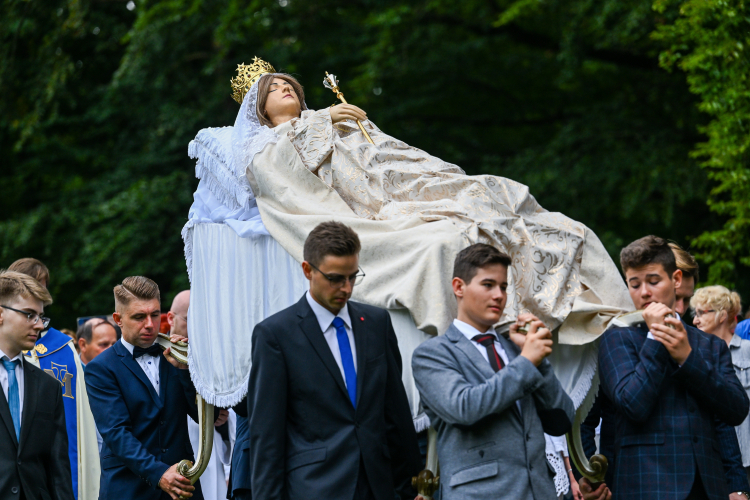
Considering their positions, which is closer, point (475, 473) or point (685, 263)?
point (475, 473)

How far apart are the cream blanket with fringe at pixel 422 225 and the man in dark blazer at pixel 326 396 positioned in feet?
1.36

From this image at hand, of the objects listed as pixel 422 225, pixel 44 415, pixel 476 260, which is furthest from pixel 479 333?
pixel 44 415

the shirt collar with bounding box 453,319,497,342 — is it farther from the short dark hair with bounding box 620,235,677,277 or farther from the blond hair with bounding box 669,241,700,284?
the blond hair with bounding box 669,241,700,284

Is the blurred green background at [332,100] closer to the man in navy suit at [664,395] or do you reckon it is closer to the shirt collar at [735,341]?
the shirt collar at [735,341]

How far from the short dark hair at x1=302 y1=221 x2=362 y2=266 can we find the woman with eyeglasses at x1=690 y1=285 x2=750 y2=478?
3.24m

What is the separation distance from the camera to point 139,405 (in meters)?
5.07

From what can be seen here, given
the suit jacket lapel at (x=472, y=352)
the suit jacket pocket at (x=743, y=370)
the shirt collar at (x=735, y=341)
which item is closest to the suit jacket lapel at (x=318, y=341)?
the suit jacket lapel at (x=472, y=352)

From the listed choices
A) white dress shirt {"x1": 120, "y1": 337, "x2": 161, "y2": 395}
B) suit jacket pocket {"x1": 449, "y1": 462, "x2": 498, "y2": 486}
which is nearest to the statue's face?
white dress shirt {"x1": 120, "y1": 337, "x2": 161, "y2": 395}

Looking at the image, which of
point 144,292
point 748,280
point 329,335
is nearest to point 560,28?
point 748,280

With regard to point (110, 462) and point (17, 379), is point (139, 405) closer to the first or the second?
point (110, 462)

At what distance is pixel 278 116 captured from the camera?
5395mm

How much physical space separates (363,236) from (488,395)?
1.27 metres

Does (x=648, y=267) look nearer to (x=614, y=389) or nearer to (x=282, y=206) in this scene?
(x=614, y=389)

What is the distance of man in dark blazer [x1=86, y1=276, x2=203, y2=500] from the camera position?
4.89m
